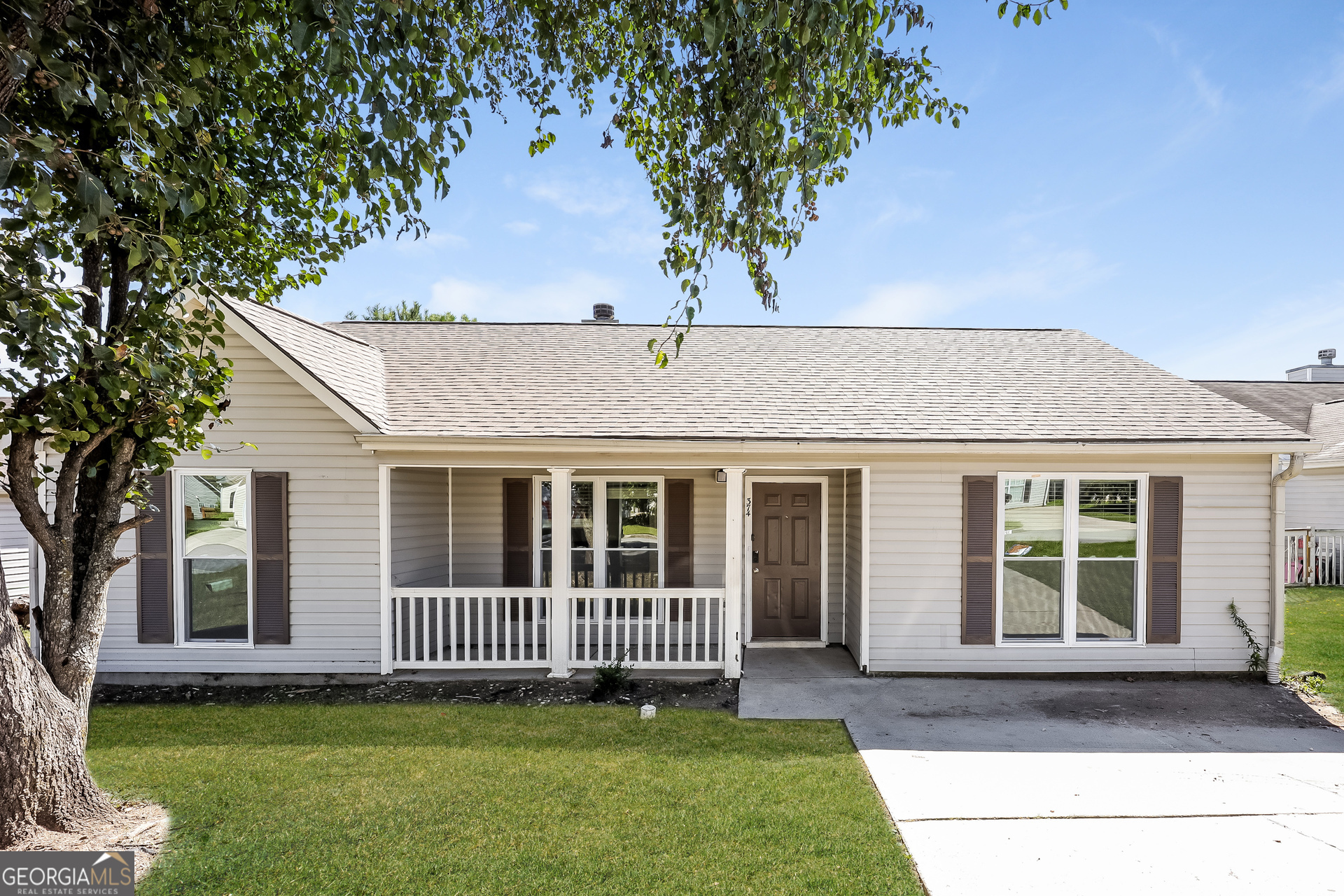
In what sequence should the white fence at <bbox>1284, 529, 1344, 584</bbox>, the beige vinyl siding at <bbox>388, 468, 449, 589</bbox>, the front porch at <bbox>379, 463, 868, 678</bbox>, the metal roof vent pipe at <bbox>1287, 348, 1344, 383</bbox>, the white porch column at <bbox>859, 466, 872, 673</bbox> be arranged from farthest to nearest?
the metal roof vent pipe at <bbox>1287, 348, 1344, 383</bbox>, the white fence at <bbox>1284, 529, 1344, 584</bbox>, the front porch at <bbox>379, 463, 868, 678</bbox>, the beige vinyl siding at <bbox>388, 468, 449, 589</bbox>, the white porch column at <bbox>859, 466, 872, 673</bbox>

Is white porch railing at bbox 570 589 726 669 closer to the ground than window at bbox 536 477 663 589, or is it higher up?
closer to the ground

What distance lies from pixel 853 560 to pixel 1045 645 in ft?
7.63

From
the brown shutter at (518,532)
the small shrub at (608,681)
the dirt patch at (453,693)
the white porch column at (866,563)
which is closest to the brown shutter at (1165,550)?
the white porch column at (866,563)

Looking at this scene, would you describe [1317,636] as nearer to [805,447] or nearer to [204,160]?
[805,447]

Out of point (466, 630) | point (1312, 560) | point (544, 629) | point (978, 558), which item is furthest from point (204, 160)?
point (1312, 560)

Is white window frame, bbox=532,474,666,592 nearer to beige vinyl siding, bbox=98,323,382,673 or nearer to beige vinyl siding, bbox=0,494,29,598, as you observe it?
beige vinyl siding, bbox=98,323,382,673

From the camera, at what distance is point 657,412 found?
307 inches

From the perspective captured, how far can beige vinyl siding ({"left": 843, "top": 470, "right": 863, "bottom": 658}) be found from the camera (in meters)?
7.46

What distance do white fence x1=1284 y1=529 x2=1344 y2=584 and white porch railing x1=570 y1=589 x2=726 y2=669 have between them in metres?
12.8

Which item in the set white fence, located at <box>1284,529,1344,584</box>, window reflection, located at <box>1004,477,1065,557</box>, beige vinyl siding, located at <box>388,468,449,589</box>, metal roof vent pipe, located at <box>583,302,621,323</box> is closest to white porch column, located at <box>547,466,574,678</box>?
beige vinyl siding, located at <box>388,468,449,589</box>

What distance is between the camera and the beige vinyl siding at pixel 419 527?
7.79 meters

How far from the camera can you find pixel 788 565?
8.59 m

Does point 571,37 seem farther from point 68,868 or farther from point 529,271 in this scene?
point 529,271

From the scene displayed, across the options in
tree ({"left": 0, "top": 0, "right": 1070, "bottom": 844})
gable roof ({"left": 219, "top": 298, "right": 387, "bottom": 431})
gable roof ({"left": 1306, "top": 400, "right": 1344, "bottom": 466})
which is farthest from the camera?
gable roof ({"left": 1306, "top": 400, "right": 1344, "bottom": 466})
